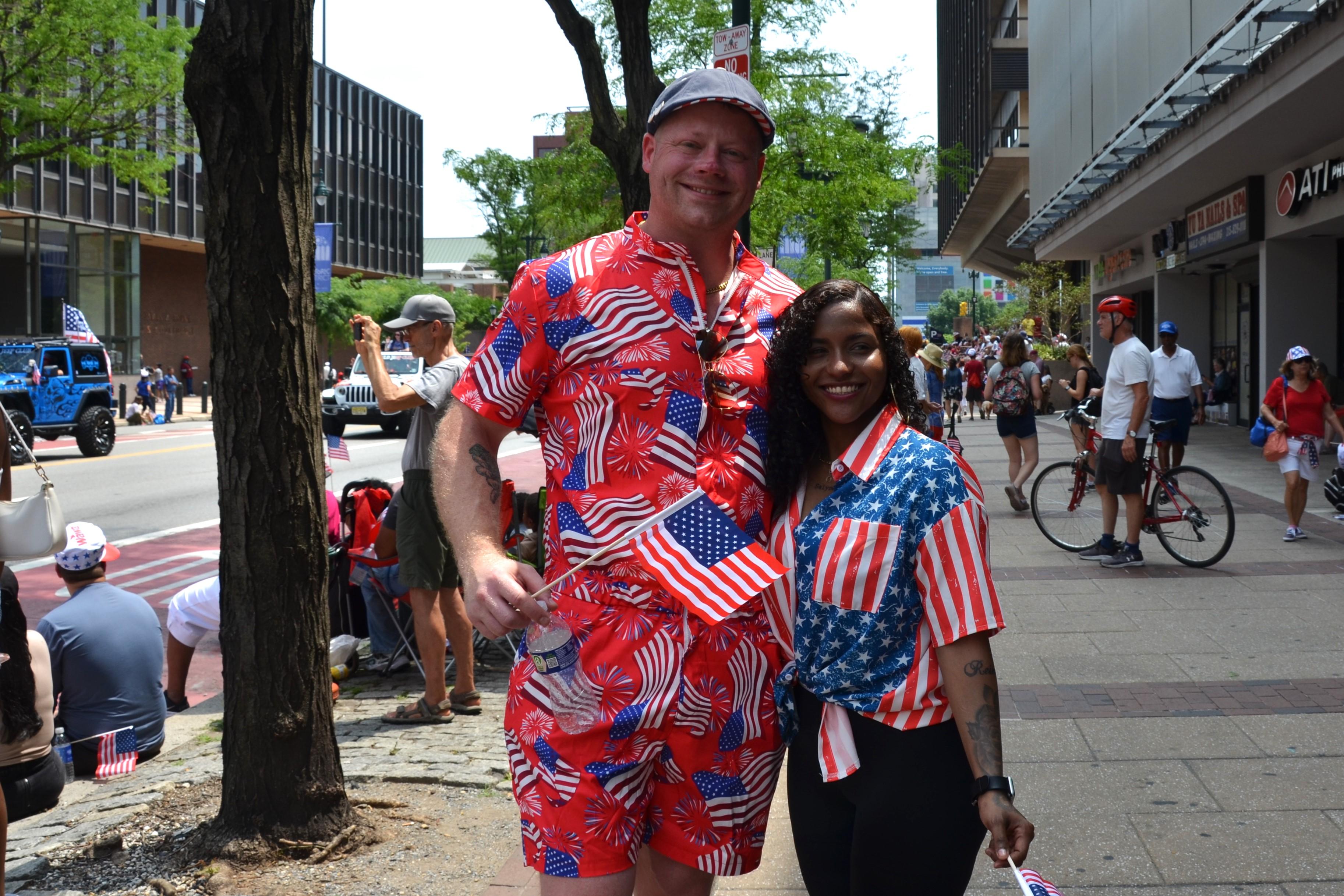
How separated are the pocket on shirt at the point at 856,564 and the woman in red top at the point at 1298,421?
9461mm

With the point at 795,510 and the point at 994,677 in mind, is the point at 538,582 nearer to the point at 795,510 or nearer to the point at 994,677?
the point at 795,510

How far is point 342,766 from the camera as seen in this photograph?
5113 millimetres

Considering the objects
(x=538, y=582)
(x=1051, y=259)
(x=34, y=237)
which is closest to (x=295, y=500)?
(x=538, y=582)

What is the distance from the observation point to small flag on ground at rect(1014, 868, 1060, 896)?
213cm

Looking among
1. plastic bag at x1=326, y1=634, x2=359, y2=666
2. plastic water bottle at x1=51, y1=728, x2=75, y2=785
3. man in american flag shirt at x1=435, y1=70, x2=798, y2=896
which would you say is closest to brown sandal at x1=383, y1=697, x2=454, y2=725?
plastic bag at x1=326, y1=634, x2=359, y2=666

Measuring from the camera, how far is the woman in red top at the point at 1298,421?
1080cm

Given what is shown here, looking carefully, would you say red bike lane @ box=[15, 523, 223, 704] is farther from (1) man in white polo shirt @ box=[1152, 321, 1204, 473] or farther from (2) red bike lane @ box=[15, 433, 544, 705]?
(1) man in white polo shirt @ box=[1152, 321, 1204, 473]

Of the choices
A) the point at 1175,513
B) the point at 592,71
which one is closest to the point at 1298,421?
the point at 1175,513

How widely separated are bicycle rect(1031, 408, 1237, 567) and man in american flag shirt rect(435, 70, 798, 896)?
316 inches

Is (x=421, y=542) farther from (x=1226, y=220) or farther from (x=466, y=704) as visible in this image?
(x=1226, y=220)

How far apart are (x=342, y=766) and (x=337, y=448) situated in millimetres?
3310

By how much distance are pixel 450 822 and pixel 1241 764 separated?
9.87 feet

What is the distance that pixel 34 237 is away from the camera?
3969cm

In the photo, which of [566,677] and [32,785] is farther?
[32,785]
